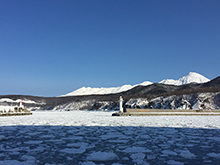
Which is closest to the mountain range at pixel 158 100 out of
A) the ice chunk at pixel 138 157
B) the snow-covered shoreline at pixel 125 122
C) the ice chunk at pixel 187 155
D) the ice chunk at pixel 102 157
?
the snow-covered shoreline at pixel 125 122

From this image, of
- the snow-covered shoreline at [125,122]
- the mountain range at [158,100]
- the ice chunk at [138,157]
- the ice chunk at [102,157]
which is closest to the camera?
the ice chunk at [138,157]

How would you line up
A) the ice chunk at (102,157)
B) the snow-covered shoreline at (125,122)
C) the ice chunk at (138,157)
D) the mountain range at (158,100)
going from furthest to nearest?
1. the mountain range at (158,100)
2. the snow-covered shoreline at (125,122)
3. the ice chunk at (102,157)
4. the ice chunk at (138,157)

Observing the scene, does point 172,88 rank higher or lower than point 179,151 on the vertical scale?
higher

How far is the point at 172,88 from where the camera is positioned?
134 m

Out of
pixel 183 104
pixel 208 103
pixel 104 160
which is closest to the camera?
pixel 104 160

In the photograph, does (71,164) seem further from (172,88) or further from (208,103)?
(172,88)

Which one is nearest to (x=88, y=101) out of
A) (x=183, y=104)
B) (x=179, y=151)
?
(x=183, y=104)

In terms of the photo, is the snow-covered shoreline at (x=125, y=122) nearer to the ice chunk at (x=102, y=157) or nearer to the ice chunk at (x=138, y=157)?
the ice chunk at (x=138, y=157)

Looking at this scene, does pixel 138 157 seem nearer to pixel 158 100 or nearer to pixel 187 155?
pixel 187 155

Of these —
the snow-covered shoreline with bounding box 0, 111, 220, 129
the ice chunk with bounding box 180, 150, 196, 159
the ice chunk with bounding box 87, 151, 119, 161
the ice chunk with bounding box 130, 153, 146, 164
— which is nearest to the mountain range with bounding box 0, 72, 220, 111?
the snow-covered shoreline with bounding box 0, 111, 220, 129

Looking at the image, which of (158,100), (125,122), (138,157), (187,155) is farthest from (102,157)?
(158,100)

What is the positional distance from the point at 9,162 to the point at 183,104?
155 feet

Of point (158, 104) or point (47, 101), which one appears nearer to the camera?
point (158, 104)

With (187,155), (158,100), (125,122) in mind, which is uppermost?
(158,100)
